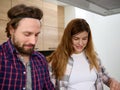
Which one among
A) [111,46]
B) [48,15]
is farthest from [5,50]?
[48,15]

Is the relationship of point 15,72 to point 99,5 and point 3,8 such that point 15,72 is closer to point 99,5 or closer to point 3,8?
point 99,5

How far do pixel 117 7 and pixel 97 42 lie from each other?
814 millimetres

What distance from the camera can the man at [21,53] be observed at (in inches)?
34.4

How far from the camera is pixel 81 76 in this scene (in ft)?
4.23

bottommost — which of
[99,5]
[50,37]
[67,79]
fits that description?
[67,79]

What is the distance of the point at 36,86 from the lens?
3.12 ft

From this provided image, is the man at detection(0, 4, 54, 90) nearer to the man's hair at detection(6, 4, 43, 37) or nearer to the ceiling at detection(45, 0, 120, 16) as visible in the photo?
the man's hair at detection(6, 4, 43, 37)

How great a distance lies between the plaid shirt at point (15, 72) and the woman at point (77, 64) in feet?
0.92

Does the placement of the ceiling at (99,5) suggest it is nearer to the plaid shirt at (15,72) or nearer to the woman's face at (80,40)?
the woman's face at (80,40)

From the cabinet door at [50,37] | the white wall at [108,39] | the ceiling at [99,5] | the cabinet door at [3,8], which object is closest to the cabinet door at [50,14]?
the cabinet door at [50,37]

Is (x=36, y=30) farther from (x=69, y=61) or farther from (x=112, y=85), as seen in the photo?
(x=112, y=85)

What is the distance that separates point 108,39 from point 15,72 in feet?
4.65

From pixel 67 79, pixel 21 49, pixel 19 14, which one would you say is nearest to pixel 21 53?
pixel 21 49

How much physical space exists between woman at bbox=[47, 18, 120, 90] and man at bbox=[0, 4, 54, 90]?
1.06ft
